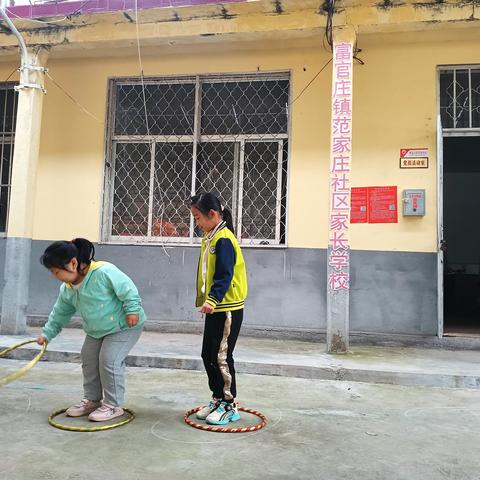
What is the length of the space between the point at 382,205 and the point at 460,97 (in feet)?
5.50

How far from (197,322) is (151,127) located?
9.16ft

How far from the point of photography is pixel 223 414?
340cm

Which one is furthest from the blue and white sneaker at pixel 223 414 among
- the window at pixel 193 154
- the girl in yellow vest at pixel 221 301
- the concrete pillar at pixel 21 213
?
the concrete pillar at pixel 21 213

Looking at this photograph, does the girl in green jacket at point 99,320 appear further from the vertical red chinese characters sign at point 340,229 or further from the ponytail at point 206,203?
the vertical red chinese characters sign at point 340,229

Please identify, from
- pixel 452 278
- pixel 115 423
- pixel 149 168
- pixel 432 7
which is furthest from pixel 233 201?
pixel 452 278

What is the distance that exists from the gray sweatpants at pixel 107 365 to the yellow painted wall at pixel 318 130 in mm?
3538

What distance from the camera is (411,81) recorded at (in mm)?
6449

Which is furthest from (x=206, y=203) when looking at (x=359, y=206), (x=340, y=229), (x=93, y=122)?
(x=93, y=122)

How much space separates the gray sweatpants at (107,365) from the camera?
341 cm

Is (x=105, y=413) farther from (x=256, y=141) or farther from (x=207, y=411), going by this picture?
(x=256, y=141)

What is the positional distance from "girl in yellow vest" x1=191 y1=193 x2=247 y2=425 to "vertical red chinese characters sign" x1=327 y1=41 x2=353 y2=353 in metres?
2.35

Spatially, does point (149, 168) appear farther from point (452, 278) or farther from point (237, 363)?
point (452, 278)

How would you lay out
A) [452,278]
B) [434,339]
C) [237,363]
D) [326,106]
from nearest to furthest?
[237,363] < [434,339] < [326,106] < [452,278]

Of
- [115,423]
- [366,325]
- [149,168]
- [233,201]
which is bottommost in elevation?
[115,423]
